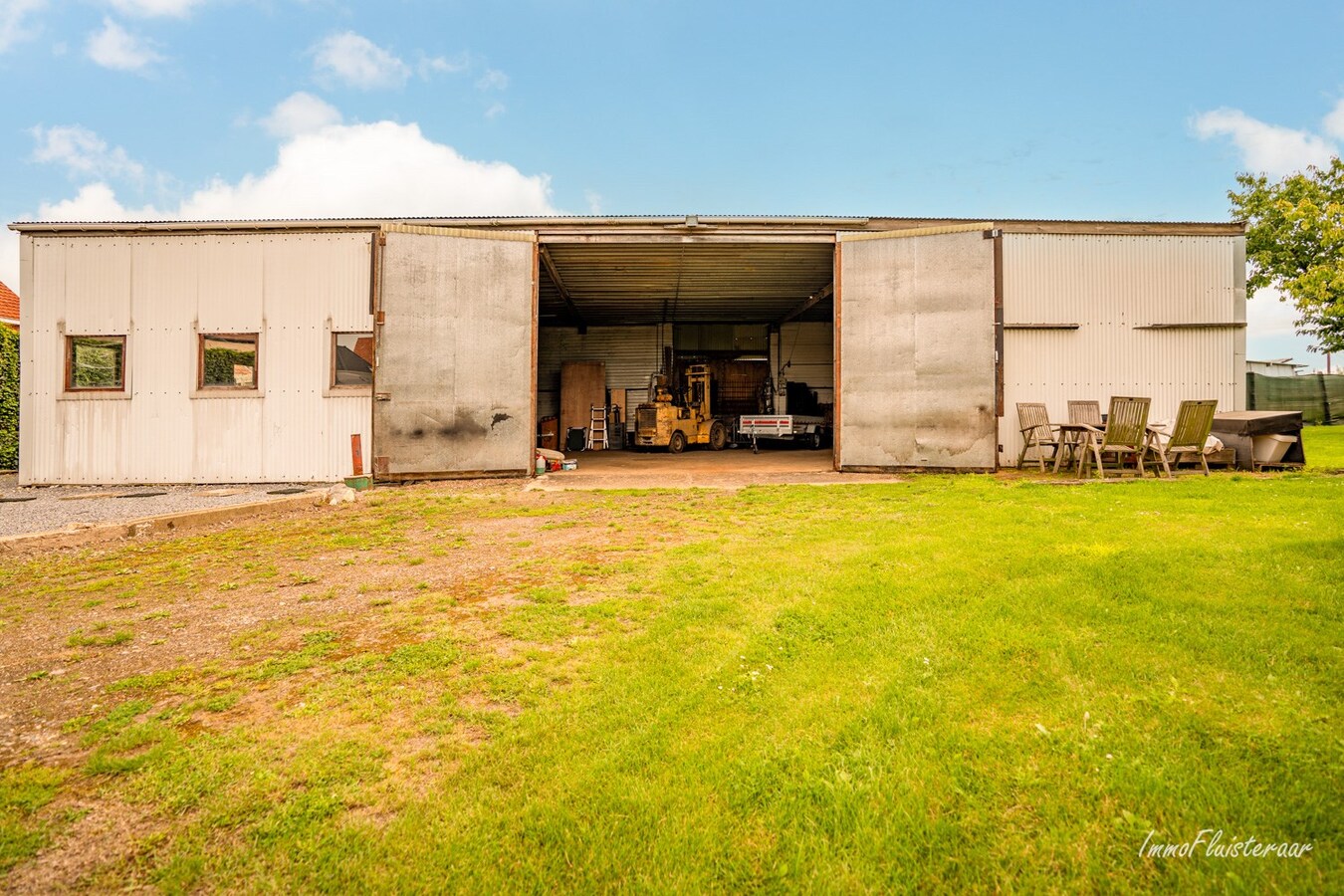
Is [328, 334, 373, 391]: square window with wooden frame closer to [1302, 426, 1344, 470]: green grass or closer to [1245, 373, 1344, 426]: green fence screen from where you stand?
[1302, 426, 1344, 470]: green grass

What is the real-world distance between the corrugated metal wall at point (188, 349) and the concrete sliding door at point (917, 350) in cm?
902

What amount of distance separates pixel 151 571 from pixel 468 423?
6.46 meters

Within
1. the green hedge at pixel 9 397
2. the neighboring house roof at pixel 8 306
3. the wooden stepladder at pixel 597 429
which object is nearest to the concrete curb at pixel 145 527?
the green hedge at pixel 9 397

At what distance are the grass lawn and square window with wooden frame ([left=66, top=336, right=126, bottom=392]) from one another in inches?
333

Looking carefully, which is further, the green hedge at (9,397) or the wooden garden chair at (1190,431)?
the green hedge at (9,397)

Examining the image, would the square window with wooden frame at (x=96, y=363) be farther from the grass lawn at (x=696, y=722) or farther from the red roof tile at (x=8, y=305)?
the red roof tile at (x=8, y=305)

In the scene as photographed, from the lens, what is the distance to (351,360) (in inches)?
447

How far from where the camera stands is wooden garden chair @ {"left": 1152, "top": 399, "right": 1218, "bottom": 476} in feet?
30.4

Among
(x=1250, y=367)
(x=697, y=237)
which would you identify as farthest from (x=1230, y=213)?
(x=697, y=237)

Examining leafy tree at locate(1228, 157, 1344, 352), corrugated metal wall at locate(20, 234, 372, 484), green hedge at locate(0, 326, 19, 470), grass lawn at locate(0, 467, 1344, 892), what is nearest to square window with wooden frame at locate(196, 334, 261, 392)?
corrugated metal wall at locate(20, 234, 372, 484)

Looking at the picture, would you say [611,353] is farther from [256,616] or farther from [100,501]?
[256,616]

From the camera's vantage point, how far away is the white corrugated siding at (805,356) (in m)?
22.9

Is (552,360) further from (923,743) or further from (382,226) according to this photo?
(923,743)

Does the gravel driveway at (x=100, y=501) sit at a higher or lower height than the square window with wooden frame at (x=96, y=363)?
lower
